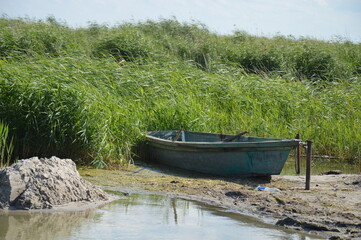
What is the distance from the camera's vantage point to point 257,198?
282 inches

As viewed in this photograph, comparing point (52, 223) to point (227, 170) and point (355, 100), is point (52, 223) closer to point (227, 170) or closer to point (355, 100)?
point (227, 170)

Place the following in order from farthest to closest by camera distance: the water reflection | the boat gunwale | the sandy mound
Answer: the boat gunwale → the sandy mound → the water reflection

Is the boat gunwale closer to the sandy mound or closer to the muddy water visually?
the muddy water

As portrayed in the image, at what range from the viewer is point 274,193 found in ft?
24.7

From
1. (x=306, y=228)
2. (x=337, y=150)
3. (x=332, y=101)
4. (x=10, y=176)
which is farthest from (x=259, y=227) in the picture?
(x=332, y=101)

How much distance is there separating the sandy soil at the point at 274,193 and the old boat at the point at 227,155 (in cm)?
17

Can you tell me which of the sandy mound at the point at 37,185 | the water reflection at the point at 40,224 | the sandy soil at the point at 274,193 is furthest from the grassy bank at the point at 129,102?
the water reflection at the point at 40,224

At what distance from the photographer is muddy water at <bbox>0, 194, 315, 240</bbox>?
5520mm

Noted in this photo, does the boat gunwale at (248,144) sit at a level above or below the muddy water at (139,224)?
above

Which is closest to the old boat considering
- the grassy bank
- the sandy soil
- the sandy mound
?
the sandy soil

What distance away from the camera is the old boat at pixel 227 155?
28.0 feet

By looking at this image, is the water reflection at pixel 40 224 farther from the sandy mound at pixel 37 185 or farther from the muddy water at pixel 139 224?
the sandy mound at pixel 37 185

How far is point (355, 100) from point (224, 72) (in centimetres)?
348

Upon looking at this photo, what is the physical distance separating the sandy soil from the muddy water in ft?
1.06
